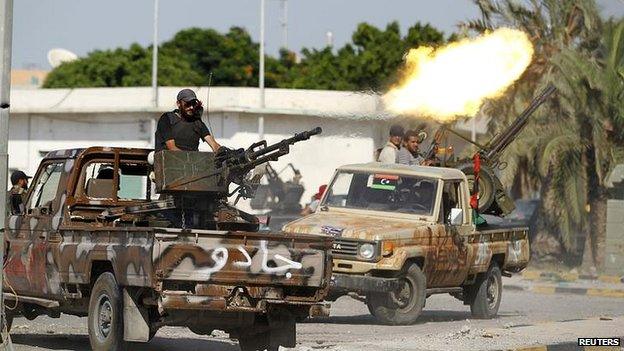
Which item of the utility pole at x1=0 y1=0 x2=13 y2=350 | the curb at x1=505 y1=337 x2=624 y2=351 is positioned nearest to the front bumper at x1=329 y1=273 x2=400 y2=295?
the curb at x1=505 y1=337 x2=624 y2=351

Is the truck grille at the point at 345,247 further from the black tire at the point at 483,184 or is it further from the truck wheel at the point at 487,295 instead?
the black tire at the point at 483,184

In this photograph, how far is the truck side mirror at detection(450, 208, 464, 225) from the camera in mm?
18656

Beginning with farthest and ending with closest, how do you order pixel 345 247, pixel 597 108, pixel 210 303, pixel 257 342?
pixel 597 108 → pixel 345 247 → pixel 257 342 → pixel 210 303

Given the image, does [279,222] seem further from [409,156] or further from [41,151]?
[41,151]

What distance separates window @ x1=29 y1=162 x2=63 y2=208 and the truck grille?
13.3 feet

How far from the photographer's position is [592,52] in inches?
1336

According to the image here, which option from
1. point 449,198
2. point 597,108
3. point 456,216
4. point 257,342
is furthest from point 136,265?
point 597,108

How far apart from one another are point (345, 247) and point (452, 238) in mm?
1778

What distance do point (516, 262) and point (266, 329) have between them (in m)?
7.94

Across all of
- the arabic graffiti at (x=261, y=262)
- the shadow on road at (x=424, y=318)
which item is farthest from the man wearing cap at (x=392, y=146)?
the arabic graffiti at (x=261, y=262)

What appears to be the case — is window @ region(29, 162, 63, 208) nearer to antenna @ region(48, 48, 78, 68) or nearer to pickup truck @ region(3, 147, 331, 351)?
pickup truck @ region(3, 147, 331, 351)

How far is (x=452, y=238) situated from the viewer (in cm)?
1906

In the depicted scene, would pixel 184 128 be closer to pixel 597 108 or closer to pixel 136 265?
pixel 136 265

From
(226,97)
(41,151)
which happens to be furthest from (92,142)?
(226,97)
